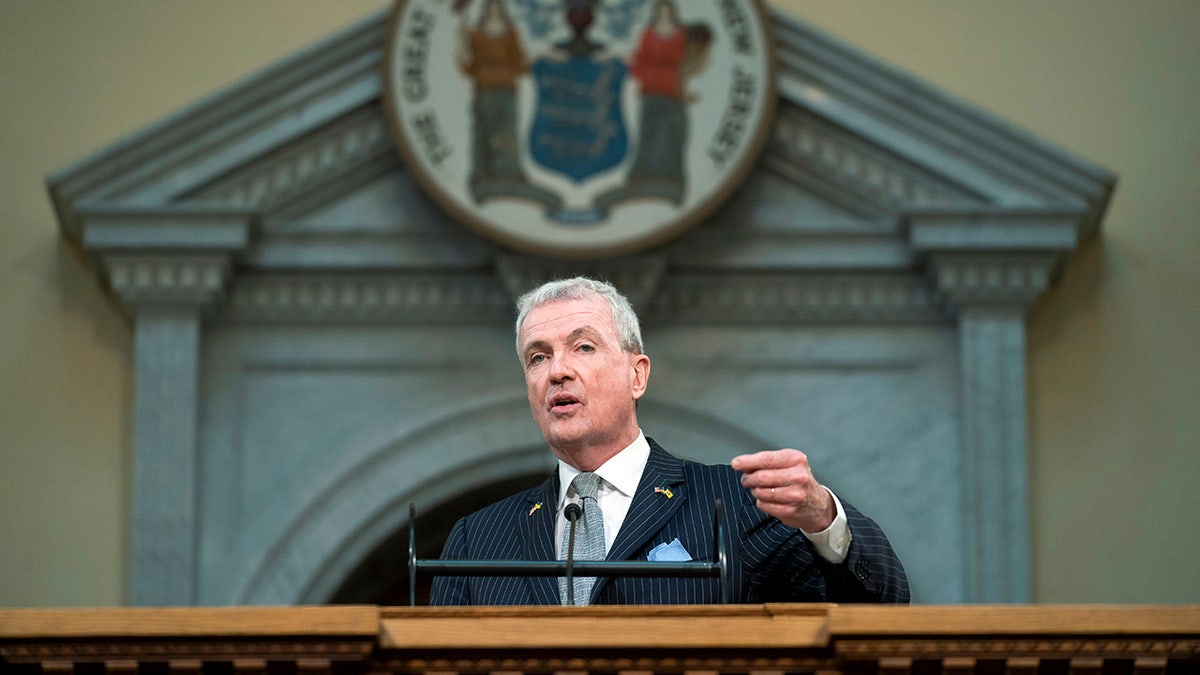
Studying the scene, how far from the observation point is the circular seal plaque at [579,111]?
6684mm

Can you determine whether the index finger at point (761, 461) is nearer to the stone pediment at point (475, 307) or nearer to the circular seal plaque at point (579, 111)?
the circular seal plaque at point (579, 111)

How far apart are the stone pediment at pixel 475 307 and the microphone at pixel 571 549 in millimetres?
3531

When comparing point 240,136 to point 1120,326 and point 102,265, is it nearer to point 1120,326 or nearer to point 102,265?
point 102,265

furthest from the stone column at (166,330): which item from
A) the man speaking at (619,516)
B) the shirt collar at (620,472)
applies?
the shirt collar at (620,472)

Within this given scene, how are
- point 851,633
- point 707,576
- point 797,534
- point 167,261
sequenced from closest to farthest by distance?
1. point 851,633
2. point 707,576
3. point 797,534
4. point 167,261

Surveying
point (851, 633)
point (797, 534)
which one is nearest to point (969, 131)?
point (797, 534)

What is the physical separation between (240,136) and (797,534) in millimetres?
4151

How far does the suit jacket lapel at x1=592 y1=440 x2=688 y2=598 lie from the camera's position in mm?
3287

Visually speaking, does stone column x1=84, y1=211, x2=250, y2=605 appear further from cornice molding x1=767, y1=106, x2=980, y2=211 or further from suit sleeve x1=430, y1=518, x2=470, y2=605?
suit sleeve x1=430, y1=518, x2=470, y2=605

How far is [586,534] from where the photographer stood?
340 cm

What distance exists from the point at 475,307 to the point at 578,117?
2.57ft

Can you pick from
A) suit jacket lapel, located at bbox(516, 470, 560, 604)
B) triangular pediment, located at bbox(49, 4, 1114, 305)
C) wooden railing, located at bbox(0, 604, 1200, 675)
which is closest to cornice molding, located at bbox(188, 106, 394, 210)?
triangular pediment, located at bbox(49, 4, 1114, 305)

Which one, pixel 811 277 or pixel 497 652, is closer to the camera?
pixel 497 652

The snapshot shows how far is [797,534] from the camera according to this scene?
10.6 feet
